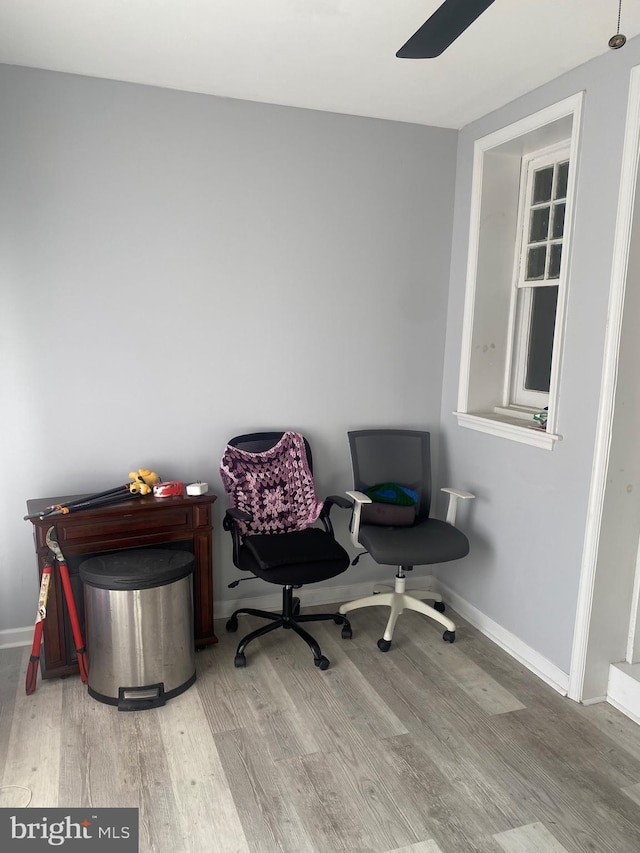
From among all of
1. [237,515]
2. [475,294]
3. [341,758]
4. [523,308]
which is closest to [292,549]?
[237,515]

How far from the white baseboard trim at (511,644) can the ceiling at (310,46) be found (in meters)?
2.54

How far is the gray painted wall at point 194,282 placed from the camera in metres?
2.80

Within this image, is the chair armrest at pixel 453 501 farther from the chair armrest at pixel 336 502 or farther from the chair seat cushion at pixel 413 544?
the chair armrest at pixel 336 502

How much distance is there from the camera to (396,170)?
10.9 feet

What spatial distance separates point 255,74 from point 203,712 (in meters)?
2.70

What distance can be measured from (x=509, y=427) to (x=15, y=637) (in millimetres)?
2551

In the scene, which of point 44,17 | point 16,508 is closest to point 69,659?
point 16,508

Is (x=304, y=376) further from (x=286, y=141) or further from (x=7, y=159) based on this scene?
(x=7, y=159)

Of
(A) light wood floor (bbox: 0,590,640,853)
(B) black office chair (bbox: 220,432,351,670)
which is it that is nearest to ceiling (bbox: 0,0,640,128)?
(B) black office chair (bbox: 220,432,351,670)

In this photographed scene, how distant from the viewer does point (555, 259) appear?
10.1 feet

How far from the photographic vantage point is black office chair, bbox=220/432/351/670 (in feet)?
9.31

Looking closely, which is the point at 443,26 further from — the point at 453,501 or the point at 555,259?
the point at 453,501

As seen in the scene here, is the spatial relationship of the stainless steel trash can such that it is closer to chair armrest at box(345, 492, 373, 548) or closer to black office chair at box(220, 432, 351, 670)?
black office chair at box(220, 432, 351, 670)

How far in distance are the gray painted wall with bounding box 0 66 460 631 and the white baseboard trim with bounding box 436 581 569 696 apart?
0.90 m
